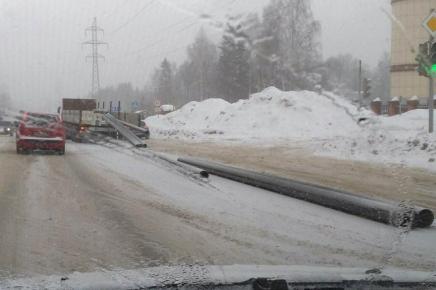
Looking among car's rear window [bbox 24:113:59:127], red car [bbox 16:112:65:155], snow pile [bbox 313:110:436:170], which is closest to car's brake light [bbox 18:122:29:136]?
red car [bbox 16:112:65:155]

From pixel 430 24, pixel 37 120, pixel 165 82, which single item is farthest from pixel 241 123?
pixel 430 24

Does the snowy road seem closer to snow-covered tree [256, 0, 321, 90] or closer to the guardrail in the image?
snow-covered tree [256, 0, 321, 90]

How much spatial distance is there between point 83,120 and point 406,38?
22.4m

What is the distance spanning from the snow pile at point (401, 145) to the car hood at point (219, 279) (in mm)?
12189

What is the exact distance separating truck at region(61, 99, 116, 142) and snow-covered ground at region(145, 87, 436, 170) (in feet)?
13.3

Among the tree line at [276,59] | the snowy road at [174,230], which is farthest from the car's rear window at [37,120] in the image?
the tree line at [276,59]

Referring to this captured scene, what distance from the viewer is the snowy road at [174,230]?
235 inches

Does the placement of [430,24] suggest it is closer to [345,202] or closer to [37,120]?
[345,202]

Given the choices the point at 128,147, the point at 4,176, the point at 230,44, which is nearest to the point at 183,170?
the point at 4,176

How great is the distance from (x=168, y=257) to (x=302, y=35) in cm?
364

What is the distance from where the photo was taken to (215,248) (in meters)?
6.48

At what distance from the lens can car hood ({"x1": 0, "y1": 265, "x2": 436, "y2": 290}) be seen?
3.98 m

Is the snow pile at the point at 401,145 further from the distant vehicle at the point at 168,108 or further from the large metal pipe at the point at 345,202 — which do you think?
the distant vehicle at the point at 168,108

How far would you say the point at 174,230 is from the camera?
749 cm
